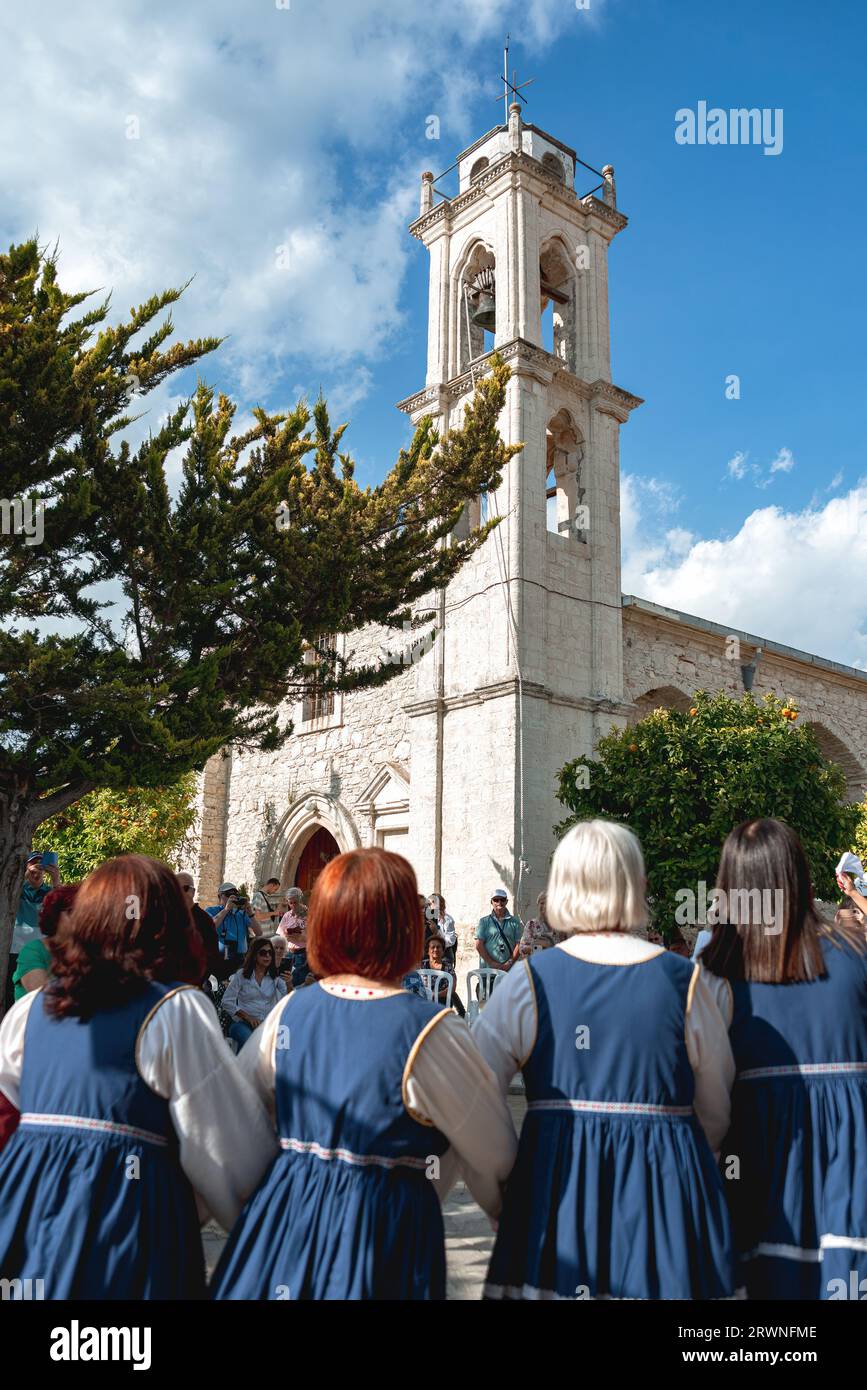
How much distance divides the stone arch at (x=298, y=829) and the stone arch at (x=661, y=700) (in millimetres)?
5712

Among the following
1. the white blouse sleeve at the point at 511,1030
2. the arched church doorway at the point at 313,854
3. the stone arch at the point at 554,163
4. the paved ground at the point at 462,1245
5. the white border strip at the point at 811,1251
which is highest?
the stone arch at the point at 554,163

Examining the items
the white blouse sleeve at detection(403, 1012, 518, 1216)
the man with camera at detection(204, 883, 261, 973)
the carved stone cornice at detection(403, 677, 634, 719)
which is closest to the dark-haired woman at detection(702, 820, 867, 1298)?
the white blouse sleeve at detection(403, 1012, 518, 1216)

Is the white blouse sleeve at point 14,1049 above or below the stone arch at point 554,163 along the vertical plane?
below

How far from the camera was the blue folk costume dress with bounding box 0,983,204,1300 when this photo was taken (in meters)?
2.09

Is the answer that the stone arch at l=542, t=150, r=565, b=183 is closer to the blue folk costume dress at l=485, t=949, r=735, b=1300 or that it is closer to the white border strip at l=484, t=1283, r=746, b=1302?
the blue folk costume dress at l=485, t=949, r=735, b=1300

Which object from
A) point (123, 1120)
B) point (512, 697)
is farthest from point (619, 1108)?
point (512, 697)

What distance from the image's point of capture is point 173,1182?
220 centimetres

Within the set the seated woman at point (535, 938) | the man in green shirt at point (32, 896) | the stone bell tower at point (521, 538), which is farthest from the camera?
the stone bell tower at point (521, 538)

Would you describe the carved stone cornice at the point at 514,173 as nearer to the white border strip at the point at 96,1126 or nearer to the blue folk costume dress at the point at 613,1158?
the blue folk costume dress at the point at 613,1158

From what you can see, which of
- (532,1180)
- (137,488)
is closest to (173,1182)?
(532,1180)

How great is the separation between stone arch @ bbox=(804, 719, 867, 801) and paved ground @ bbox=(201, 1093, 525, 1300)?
19203 millimetres

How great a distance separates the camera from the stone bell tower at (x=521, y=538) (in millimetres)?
14711

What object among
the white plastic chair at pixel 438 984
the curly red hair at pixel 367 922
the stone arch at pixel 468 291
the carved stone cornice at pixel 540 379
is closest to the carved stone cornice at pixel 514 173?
the stone arch at pixel 468 291
